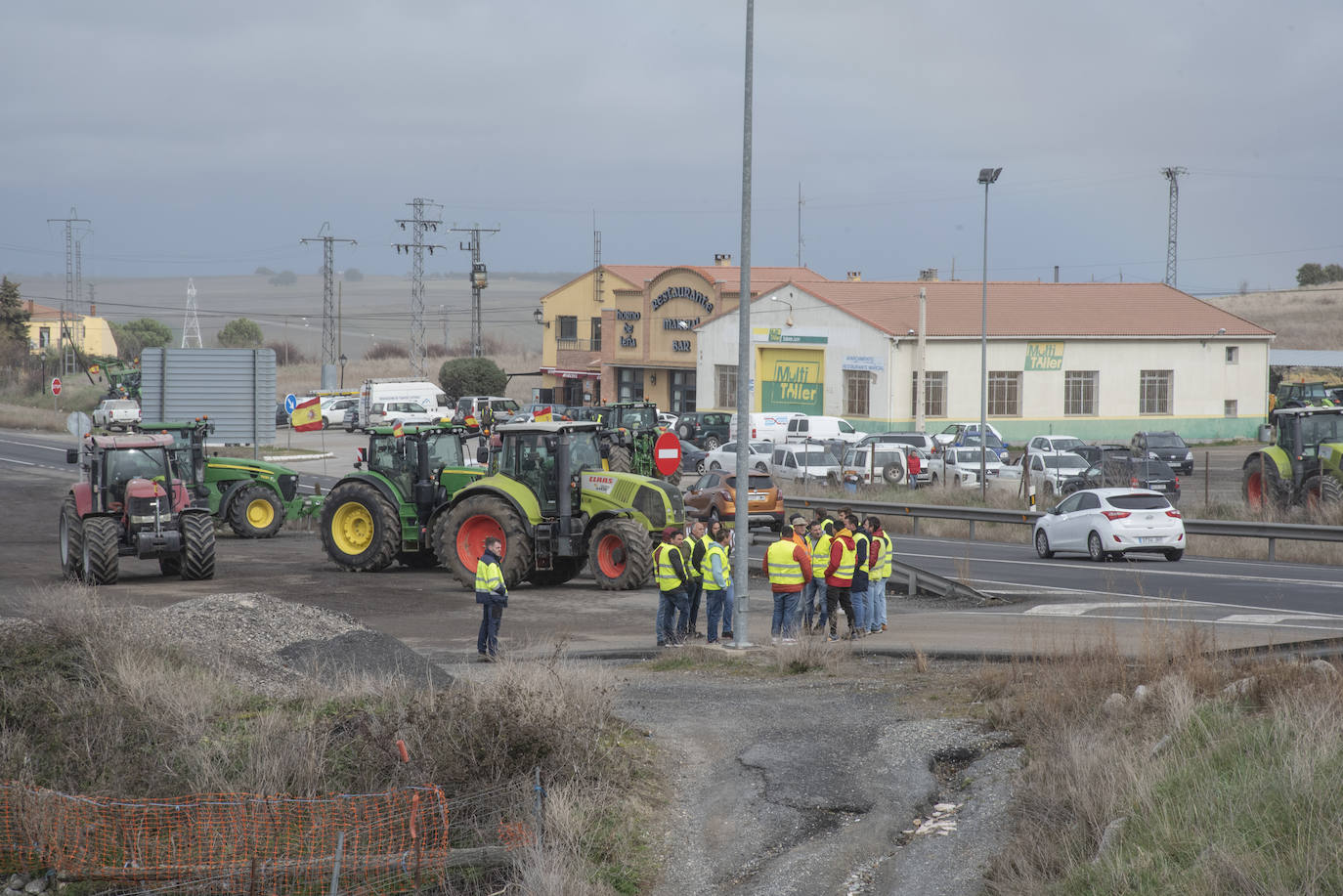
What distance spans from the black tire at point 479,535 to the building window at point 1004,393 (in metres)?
37.2

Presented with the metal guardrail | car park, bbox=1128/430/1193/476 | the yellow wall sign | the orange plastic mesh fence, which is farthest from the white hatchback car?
the yellow wall sign

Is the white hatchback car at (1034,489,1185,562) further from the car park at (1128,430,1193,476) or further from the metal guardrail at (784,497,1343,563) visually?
the car park at (1128,430,1193,476)

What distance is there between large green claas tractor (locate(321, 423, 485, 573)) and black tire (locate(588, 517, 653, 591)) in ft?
10.0

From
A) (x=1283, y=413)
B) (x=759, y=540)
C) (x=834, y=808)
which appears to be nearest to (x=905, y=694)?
(x=834, y=808)

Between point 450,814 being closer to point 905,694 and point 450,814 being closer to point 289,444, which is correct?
point 905,694

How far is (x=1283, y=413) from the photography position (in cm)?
2870

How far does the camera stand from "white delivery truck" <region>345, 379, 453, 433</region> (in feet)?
208

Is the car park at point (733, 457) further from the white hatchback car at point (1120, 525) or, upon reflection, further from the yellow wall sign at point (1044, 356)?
the white hatchback car at point (1120, 525)

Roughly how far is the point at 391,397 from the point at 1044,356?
28601mm

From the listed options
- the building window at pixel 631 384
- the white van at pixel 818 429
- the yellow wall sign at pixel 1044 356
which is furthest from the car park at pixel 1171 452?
the building window at pixel 631 384

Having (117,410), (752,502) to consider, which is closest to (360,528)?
(752,502)

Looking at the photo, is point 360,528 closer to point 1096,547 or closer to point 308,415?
point 1096,547

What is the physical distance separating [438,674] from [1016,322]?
46.6 meters

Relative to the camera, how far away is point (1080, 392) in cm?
5656
